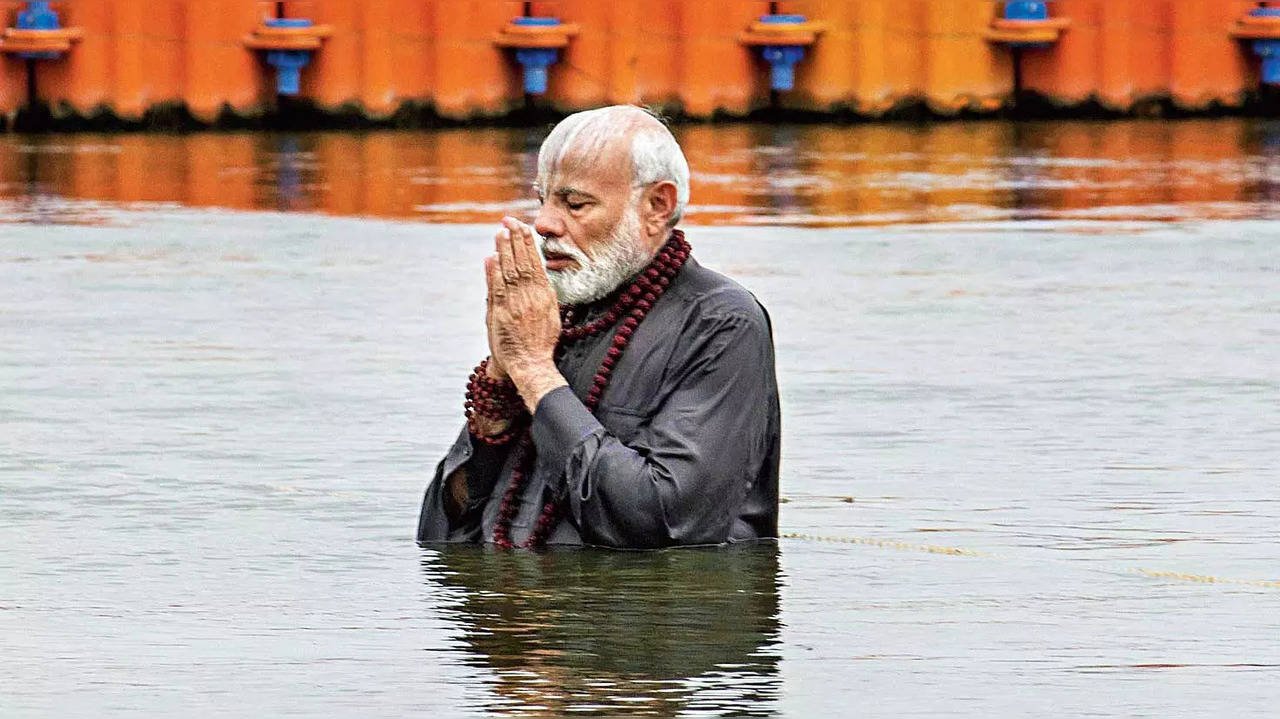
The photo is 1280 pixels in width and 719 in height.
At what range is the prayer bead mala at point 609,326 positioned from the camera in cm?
603

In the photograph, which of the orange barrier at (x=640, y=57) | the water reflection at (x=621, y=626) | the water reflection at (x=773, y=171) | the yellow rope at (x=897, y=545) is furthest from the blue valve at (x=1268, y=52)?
the water reflection at (x=621, y=626)

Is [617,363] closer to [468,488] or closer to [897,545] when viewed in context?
[468,488]

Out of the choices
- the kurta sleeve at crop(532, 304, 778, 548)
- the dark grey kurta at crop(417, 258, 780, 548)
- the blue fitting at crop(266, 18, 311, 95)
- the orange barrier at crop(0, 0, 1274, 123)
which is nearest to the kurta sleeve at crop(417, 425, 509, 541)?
the dark grey kurta at crop(417, 258, 780, 548)

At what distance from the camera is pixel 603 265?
237 inches

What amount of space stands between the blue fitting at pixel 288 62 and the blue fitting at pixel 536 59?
163 cm

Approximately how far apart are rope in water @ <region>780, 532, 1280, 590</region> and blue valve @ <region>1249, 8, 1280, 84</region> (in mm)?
Result: 19421

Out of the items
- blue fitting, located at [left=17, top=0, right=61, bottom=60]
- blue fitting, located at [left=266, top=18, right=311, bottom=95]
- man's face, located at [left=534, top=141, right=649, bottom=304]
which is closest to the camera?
man's face, located at [left=534, top=141, right=649, bottom=304]

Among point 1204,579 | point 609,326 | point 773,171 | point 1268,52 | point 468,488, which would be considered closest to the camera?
point 609,326

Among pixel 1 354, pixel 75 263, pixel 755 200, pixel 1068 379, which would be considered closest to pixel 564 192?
pixel 1068 379

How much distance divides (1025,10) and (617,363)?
66.1ft

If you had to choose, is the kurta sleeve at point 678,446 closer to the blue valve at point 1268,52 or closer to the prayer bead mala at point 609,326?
the prayer bead mala at point 609,326

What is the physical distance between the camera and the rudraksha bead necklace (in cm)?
603

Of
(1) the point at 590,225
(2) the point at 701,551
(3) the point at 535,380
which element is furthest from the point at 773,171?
(3) the point at 535,380

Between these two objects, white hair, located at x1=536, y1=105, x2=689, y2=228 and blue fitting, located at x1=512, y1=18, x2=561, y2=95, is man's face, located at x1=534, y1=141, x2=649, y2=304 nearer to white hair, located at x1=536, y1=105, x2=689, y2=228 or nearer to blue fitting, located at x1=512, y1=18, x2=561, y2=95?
white hair, located at x1=536, y1=105, x2=689, y2=228
